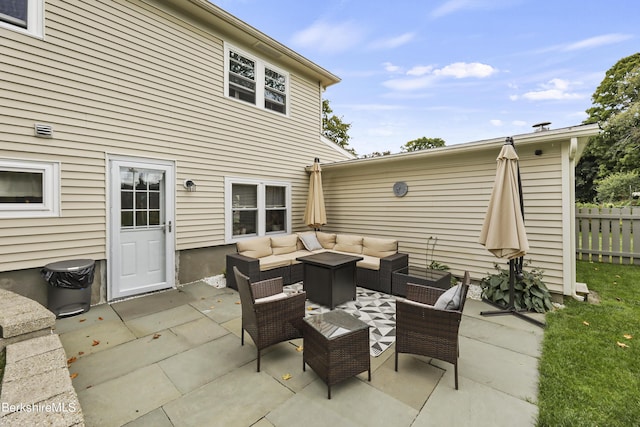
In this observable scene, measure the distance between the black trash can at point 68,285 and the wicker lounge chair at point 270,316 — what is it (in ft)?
9.08

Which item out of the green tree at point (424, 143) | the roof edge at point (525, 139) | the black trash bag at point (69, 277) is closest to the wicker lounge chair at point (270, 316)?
the black trash bag at point (69, 277)

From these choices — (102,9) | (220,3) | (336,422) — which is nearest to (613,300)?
(336,422)

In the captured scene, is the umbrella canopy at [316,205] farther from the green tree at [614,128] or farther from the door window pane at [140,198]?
the green tree at [614,128]

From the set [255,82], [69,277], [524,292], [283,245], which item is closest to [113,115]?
[69,277]

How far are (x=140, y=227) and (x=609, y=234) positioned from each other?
10.1 metres

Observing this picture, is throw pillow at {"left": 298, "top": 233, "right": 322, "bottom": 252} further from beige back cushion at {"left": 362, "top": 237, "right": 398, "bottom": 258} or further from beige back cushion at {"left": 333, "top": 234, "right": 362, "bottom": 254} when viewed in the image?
beige back cushion at {"left": 362, "top": 237, "right": 398, "bottom": 258}

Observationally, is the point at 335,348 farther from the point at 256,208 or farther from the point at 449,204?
the point at 256,208

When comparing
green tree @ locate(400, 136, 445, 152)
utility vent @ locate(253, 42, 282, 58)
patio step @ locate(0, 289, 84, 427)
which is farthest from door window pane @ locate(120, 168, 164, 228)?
green tree @ locate(400, 136, 445, 152)

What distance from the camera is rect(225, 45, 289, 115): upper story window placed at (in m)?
6.21

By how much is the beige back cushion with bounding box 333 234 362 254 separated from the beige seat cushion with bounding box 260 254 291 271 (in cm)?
127

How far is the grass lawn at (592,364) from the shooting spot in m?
1.98

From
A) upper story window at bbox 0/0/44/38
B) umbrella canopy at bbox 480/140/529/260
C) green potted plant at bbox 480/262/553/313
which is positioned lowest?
green potted plant at bbox 480/262/553/313

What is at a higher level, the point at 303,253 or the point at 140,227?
the point at 140,227

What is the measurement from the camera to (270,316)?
2.64m
